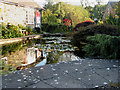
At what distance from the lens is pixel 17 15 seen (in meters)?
15.8

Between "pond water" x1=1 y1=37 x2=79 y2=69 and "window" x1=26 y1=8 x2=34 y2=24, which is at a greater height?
"window" x1=26 y1=8 x2=34 y2=24

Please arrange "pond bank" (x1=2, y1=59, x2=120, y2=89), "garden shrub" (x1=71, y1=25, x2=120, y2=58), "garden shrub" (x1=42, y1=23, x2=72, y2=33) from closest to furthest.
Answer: "pond bank" (x1=2, y1=59, x2=120, y2=89) < "garden shrub" (x1=71, y1=25, x2=120, y2=58) < "garden shrub" (x1=42, y1=23, x2=72, y2=33)

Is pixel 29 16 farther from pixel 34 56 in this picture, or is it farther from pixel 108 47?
pixel 108 47

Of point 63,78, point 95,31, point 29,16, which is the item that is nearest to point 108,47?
point 95,31

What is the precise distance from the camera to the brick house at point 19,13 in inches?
535

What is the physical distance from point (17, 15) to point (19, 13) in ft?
1.47

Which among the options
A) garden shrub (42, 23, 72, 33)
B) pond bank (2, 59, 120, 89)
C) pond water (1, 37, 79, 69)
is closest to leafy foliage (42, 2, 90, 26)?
garden shrub (42, 23, 72, 33)

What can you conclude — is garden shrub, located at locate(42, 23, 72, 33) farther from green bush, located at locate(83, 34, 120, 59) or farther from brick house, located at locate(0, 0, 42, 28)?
A: green bush, located at locate(83, 34, 120, 59)

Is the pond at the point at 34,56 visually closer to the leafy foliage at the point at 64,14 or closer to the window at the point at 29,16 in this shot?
the window at the point at 29,16

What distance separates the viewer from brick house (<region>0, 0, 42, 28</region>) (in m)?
13.6

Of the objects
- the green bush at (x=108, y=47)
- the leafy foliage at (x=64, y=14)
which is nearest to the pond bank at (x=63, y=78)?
the green bush at (x=108, y=47)

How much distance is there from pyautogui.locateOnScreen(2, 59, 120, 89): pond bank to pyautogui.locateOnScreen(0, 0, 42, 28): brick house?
411 inches

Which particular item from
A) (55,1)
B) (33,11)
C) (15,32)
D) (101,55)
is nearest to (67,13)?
(55,1)

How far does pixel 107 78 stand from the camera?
3311mm
